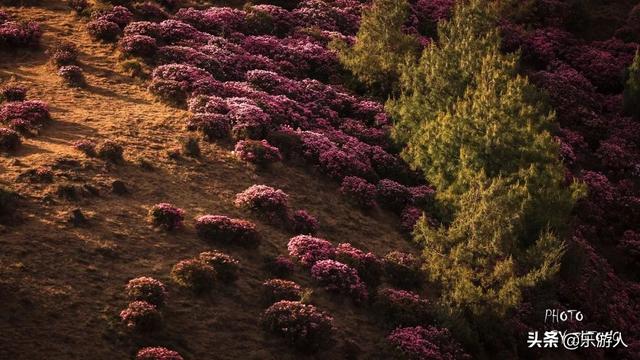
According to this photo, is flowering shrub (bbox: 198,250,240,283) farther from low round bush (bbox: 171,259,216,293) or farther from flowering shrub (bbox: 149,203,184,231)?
flowering shrub (bbox: 149,203,184,231)

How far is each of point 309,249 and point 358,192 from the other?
554cm

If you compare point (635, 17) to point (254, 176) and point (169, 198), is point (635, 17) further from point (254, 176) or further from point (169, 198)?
point (169, 198)

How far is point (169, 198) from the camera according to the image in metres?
20.7

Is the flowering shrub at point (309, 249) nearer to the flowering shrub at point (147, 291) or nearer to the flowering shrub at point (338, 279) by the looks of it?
the flowering shrub at point (338, 279)

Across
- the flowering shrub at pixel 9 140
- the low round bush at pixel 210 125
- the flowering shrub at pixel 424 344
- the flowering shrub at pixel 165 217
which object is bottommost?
the flowering shrub at pixel 424 344

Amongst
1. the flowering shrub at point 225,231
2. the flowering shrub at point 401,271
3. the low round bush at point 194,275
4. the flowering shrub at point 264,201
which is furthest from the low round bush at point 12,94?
the flowering shrub at point 401,271

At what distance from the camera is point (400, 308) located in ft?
64.5

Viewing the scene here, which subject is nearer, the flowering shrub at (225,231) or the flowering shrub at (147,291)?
the flowering shrub at (147,291)

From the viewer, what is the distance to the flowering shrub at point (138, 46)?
3005cm

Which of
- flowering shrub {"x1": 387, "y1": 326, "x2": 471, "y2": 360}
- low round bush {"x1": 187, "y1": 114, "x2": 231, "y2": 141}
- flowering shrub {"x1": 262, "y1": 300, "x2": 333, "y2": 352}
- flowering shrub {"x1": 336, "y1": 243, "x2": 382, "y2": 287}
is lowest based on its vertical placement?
flowering shrub {"x1": 387, "y1": 326, "x2": 471, "y2": 360}

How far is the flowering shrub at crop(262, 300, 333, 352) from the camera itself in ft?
54.2

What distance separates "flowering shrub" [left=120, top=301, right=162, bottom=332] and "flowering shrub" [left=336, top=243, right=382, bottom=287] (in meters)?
7.62

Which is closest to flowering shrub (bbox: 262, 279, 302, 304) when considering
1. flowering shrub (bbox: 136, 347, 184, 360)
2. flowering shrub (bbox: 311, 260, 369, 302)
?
flowering shrub (bbox: 311, 260, 369, 302)

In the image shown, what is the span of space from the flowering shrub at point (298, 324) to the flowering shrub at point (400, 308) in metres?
2.80
